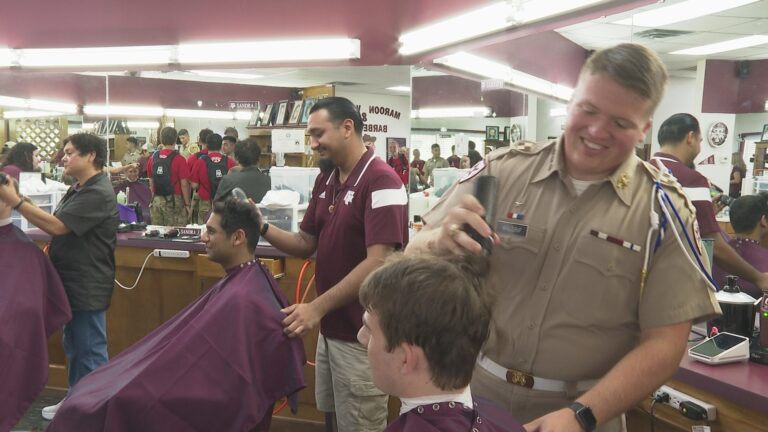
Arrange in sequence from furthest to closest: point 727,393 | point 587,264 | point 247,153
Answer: point 247,153 → point 727,393 → point 587,264

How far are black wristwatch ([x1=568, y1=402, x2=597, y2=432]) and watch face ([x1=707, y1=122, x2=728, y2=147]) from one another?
2735mm

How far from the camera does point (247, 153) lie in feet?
13.4

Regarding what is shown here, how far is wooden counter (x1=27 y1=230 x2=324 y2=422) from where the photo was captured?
3533 millimetres

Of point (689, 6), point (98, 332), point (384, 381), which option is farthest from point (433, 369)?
point (689, 6)

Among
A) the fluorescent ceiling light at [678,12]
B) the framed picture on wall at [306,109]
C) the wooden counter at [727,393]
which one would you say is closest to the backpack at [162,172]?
the framed picture on wall at [306,109]

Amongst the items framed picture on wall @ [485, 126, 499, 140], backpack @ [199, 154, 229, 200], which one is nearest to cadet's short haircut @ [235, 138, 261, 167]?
backpack @ [199, 154, 229, 200]

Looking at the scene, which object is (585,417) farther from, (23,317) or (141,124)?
(141,124)

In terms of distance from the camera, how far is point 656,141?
10.4 feet

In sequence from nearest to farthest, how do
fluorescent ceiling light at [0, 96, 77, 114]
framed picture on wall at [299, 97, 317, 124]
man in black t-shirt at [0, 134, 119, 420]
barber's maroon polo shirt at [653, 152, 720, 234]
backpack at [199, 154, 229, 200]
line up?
barber's maroon polo shirt at [653, 152, 720, 234], man in black t-shirt at [0, 134, 119, 420], framed picture on wall at [299, 97, 317, 124], backpack at [199, 154, 229, 200], fluorescent ceiling light at [0, 96, 77, 114]

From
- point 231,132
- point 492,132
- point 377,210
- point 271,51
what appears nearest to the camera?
point 377,210

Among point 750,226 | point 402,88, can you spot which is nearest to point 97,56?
point 402,88

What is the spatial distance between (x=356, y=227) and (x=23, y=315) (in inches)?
69.9

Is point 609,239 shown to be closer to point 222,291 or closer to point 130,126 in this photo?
point 222,291

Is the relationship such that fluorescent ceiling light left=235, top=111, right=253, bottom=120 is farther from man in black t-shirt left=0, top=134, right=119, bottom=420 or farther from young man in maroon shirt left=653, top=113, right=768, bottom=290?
young man in maroon shirt left=653, top=113, right=768, bottom=290
